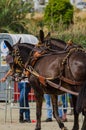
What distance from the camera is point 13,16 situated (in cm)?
2756

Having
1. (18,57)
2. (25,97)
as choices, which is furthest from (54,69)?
(25,97)

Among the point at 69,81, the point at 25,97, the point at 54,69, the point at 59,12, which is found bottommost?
the point at 59,12

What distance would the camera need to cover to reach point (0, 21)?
88.5 ft

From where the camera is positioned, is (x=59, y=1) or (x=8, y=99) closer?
(x=8, y=99)

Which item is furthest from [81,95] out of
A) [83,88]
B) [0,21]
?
[0,21]

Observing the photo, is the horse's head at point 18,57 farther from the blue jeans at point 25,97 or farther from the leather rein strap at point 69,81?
the blue jeans at point 25,97

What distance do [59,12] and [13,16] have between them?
8586 mm

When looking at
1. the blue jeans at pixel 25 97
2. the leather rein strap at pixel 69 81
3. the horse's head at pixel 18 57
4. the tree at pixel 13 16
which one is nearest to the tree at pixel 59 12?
the tree at pixel 13 16

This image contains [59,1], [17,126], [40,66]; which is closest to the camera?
[40,66]

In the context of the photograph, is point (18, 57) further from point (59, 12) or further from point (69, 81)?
point (59, 12)

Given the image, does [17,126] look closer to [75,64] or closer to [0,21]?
[75,64]

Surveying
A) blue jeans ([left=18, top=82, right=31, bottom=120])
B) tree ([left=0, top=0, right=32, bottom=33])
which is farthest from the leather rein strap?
tree ([left=0, top=0, right=32, bottom=33])

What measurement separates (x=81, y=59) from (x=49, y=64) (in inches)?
32.9

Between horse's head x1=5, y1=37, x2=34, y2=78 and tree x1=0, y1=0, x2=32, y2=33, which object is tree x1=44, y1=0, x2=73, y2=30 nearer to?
tree x1=0, y1=0, x2=32, y2=33
